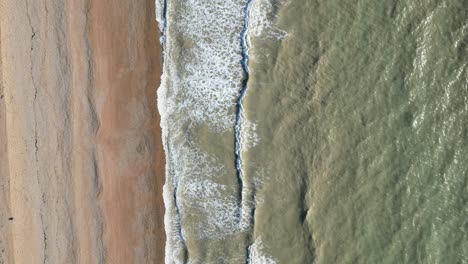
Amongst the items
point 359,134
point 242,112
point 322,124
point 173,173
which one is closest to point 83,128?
point 173,173

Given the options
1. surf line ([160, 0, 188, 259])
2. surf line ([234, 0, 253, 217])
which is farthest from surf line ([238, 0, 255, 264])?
surf line ([160, 0, 188, 259])

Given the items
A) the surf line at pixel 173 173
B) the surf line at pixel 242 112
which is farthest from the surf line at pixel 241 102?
the surf line at pixel 173 173

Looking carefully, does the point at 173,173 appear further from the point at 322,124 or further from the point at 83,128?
the point at 322,124

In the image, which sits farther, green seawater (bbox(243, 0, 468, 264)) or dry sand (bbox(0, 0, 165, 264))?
dry sand (bbox(0, 0, 165, 264))

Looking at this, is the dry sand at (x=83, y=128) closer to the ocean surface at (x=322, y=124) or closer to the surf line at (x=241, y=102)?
the ocean surface at (x=322, y=124)

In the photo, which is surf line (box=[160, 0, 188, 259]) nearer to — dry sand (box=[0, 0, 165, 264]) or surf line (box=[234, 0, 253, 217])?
dry sand (box=[0, 0, 165, 264])

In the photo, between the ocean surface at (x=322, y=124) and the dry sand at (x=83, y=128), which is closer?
the ocean surface at (x=322, y=124)

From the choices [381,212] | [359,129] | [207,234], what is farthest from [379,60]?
[207,234]
